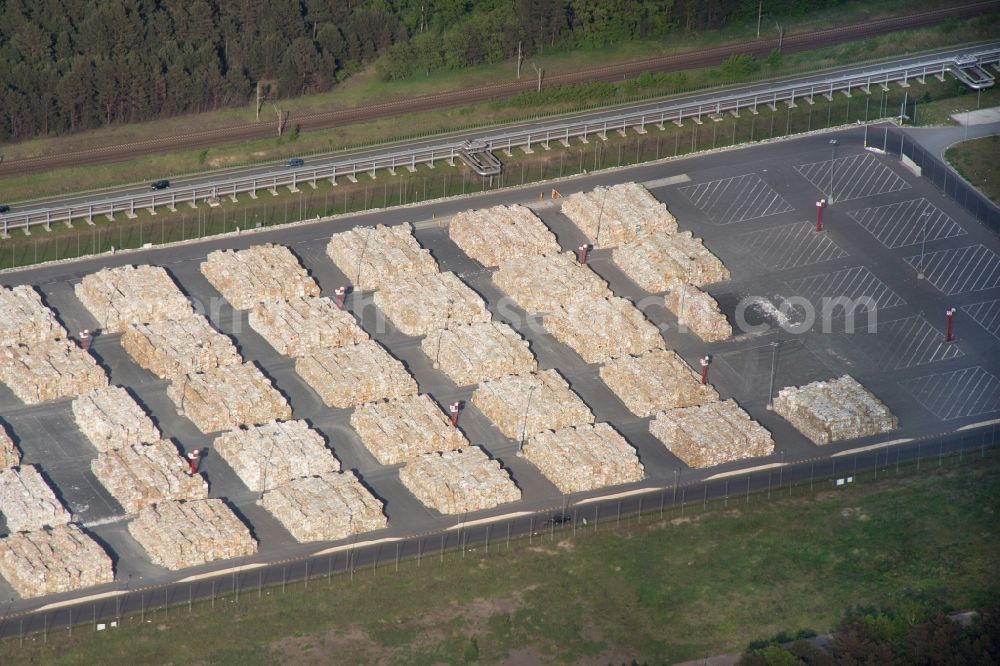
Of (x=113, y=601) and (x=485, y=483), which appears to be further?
(x=485, y=483)

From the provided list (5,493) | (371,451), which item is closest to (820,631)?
(371,451)

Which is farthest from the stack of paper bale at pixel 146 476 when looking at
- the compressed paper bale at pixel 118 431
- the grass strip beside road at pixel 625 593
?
the grass strip beside road at pixel 625 593

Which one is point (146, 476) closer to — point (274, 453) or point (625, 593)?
point (274, 453)

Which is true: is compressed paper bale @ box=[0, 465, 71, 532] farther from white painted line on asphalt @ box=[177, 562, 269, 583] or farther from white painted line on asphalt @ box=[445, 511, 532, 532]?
white painted line on asphalt @ box=[445, 511, 532, 532]

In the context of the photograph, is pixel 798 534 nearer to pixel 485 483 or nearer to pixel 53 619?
pixel 485 483

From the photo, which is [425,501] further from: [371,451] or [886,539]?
[886,539]

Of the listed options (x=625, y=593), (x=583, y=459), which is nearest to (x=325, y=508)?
(x=583, y=459)
